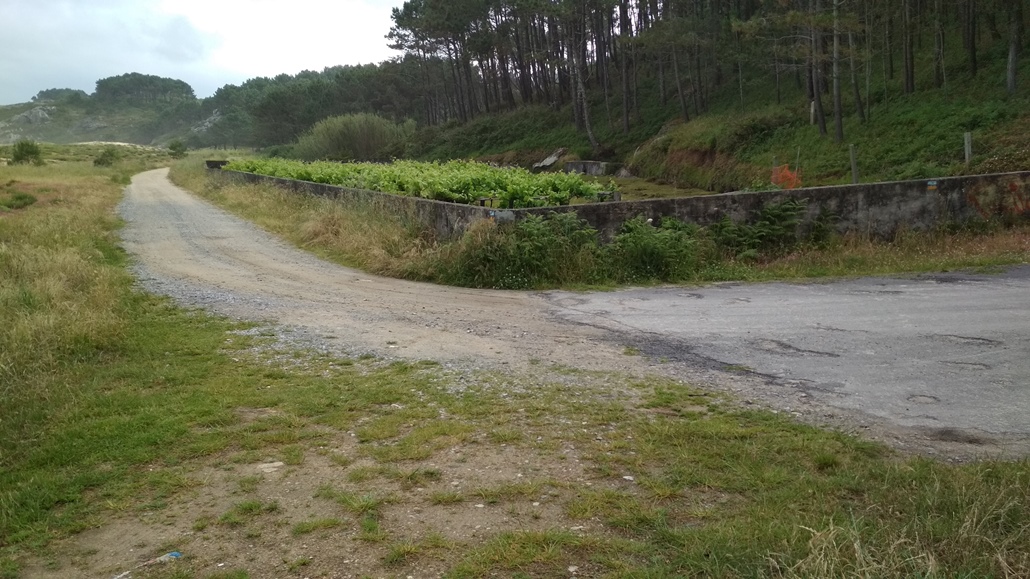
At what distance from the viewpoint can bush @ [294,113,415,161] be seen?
51844mm

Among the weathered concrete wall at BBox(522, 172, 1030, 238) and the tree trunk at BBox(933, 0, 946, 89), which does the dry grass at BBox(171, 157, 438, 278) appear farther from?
the tree trunk at BBox(933, 0, 946, 89)

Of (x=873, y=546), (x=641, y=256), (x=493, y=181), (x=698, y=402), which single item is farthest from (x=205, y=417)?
(x=493, y=181)

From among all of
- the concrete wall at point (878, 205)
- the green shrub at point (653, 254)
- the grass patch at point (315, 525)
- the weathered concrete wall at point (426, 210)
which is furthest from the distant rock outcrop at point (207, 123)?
the grass patch at point (315, 525)

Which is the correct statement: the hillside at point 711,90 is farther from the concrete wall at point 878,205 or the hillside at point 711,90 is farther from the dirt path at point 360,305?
the dirt path at point 360,305

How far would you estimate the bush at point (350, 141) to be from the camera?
51.8 metres

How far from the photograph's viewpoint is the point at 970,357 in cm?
604

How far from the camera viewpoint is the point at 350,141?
52469 millimetres

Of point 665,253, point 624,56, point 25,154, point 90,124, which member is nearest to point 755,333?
point 665,253

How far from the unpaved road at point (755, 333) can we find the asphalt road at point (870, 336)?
0.02 m

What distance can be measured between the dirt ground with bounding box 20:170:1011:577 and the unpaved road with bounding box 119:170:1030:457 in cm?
4

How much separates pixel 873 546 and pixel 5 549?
3.98 m

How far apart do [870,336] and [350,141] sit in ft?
162

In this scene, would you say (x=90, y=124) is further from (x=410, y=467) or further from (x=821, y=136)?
(x=410, y=467)

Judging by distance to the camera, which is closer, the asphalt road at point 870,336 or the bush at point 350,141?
the asphalt road at point 870,336
